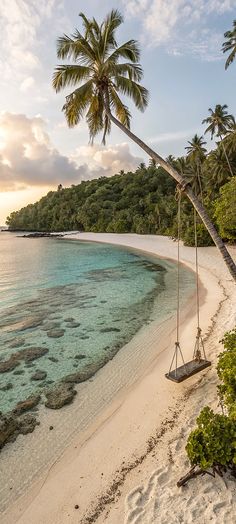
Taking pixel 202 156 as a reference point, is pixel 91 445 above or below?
below

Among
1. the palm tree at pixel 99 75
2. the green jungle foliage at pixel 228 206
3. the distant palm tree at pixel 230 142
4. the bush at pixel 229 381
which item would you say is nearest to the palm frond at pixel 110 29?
the palm tree at pixel 99 75

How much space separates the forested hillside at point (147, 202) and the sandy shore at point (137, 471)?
687 inches

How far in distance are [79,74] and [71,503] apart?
11.6 m

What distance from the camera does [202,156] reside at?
164 feet

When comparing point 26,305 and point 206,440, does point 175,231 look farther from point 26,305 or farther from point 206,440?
point 206,440

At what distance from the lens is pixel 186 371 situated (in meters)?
7.87

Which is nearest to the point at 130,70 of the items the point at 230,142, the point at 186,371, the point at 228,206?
the point at 186,371

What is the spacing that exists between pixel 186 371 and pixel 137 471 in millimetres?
3020

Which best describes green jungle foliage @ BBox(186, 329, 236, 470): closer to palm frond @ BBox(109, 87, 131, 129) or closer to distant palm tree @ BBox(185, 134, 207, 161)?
palm frond @ BBox(109, 87, 131, 129)

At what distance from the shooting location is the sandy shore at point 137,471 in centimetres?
441

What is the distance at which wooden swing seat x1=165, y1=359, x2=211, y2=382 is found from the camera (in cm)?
758

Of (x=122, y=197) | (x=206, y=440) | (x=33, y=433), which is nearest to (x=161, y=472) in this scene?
(x=206, y=440)

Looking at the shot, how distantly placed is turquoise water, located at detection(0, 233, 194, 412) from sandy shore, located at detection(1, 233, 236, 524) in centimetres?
250

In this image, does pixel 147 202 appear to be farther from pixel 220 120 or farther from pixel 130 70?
pixel 130 70
